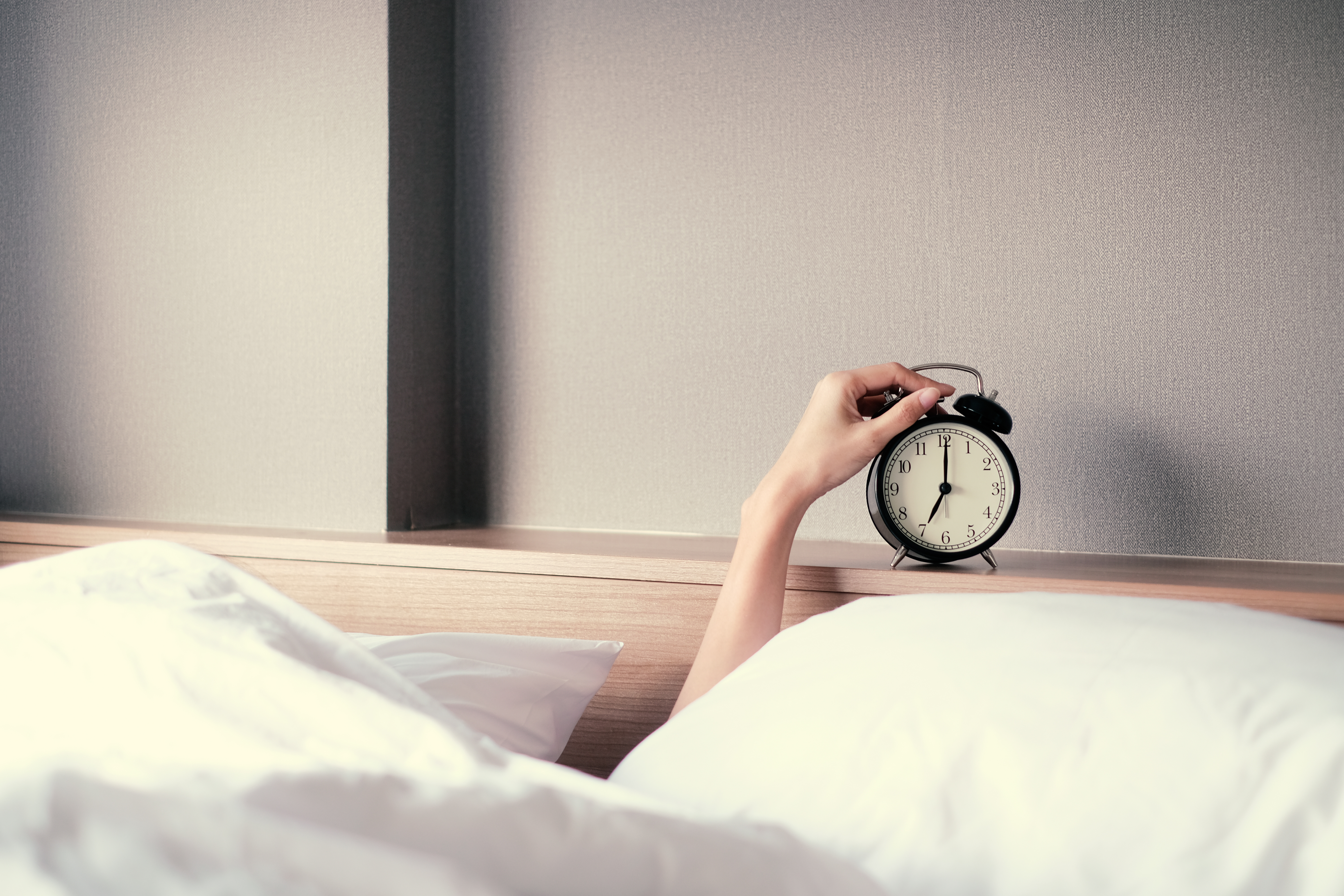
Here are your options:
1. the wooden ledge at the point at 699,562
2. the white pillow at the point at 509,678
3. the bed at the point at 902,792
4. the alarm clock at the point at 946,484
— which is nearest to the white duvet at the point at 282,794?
the bed at the point at 902,792

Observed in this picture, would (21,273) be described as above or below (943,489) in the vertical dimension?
above

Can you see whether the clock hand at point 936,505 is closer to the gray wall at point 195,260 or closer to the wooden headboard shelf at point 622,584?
the wooden headboard shelf at point 622,584

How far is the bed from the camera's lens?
286 mm

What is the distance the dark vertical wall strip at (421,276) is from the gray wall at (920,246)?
5 centimetres

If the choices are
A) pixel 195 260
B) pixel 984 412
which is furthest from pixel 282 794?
pixel 195 260

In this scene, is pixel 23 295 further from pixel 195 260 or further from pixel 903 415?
pixel 903 415

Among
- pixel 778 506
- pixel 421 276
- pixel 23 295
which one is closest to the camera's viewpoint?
pixel 778 506

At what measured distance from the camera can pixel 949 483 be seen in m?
0.96

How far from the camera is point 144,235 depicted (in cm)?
140

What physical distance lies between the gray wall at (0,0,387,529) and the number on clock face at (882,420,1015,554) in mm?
731

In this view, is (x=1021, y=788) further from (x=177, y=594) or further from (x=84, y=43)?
(x=84, y=43)

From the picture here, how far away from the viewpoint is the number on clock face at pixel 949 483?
97cm

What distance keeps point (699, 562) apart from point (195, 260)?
3.06 ft

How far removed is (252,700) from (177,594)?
21 centimetres
